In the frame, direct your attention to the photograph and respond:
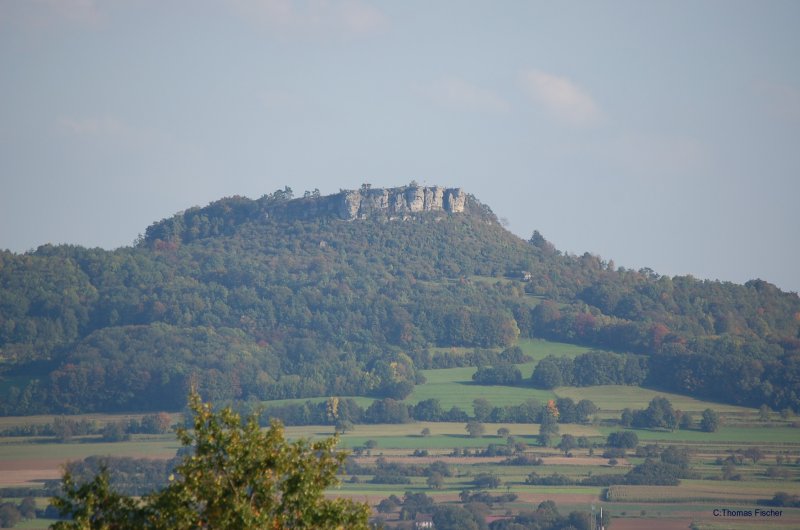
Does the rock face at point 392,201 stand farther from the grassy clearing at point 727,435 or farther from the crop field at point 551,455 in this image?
the grassy clearing at point 727,435

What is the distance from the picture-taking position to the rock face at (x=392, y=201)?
173250mm

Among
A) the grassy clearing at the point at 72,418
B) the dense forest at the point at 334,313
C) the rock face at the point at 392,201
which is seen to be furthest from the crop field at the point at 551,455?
the rock face at the point at 392,201

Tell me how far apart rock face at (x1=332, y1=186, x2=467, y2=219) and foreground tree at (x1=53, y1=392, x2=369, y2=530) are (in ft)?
494

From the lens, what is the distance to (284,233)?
17288cm

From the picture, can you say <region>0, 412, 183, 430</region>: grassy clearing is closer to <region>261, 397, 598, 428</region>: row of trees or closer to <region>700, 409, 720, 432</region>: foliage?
<region>261, 397, 598, 428</region>: row of trees

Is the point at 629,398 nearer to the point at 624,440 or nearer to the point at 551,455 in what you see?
the point at 624,440

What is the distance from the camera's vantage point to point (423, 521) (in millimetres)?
74062

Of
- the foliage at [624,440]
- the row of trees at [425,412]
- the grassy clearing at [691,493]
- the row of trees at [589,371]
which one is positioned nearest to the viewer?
the grassy clearing at [691,493]

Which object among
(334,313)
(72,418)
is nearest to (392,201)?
(334,313)

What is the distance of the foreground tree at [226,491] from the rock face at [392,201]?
151m

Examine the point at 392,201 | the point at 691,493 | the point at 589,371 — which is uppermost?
the point at 392,201

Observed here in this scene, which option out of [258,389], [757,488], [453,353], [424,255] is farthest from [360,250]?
[757,488]

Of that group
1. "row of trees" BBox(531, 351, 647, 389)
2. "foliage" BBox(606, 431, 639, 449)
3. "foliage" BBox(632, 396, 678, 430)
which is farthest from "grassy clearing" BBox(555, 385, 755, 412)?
"foliage" BBox(606, 431, 639, 449)

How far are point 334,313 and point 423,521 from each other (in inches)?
2925
